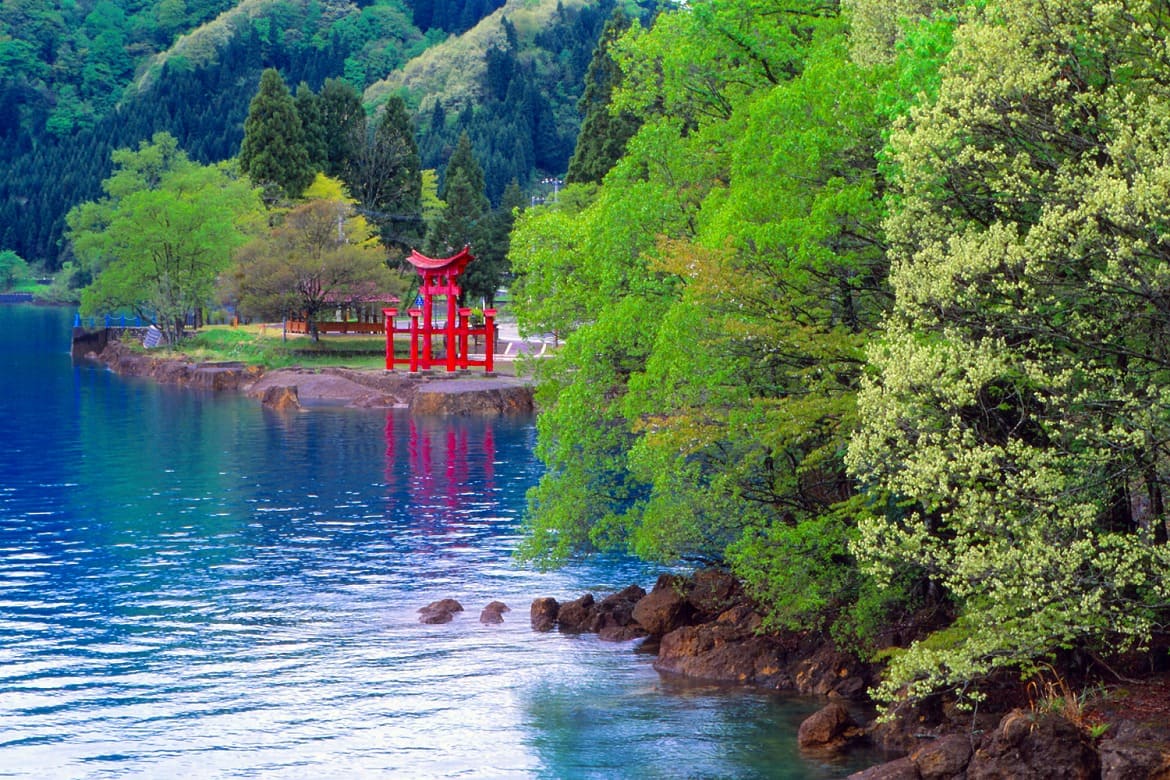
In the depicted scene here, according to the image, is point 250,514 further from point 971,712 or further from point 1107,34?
point 1107,34

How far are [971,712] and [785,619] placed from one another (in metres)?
5.11

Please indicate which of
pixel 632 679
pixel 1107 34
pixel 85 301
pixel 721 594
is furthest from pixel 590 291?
pixel 85 301

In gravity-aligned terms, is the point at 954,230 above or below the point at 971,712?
above

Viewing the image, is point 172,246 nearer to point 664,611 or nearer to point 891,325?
point 664,611

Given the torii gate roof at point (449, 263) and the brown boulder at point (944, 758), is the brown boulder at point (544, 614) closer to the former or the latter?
the brown boulder at point (944, 758)

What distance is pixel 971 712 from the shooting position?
989 inches

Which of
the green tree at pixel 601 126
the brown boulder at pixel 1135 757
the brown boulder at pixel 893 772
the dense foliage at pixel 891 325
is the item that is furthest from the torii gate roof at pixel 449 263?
the brown boulder at pixel 1135 757

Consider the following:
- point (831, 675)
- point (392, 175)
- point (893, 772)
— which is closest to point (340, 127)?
point (392, 175)

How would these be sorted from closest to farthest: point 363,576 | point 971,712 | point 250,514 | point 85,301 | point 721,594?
1. point 971,712
2. point 721,594
3. point 363,576
4. point 250,514
5. point 85,301

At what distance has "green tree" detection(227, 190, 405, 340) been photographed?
330 feet

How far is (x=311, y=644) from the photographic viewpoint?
3344 cm

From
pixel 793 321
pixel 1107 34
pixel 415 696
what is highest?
pixel 1107 34

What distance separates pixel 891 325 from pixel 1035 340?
248cm

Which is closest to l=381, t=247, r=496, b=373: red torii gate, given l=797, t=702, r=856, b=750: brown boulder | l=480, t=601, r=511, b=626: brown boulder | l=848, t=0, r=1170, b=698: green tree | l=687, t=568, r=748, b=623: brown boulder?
l=480, t=601, r=511, b=626: brown boulder
